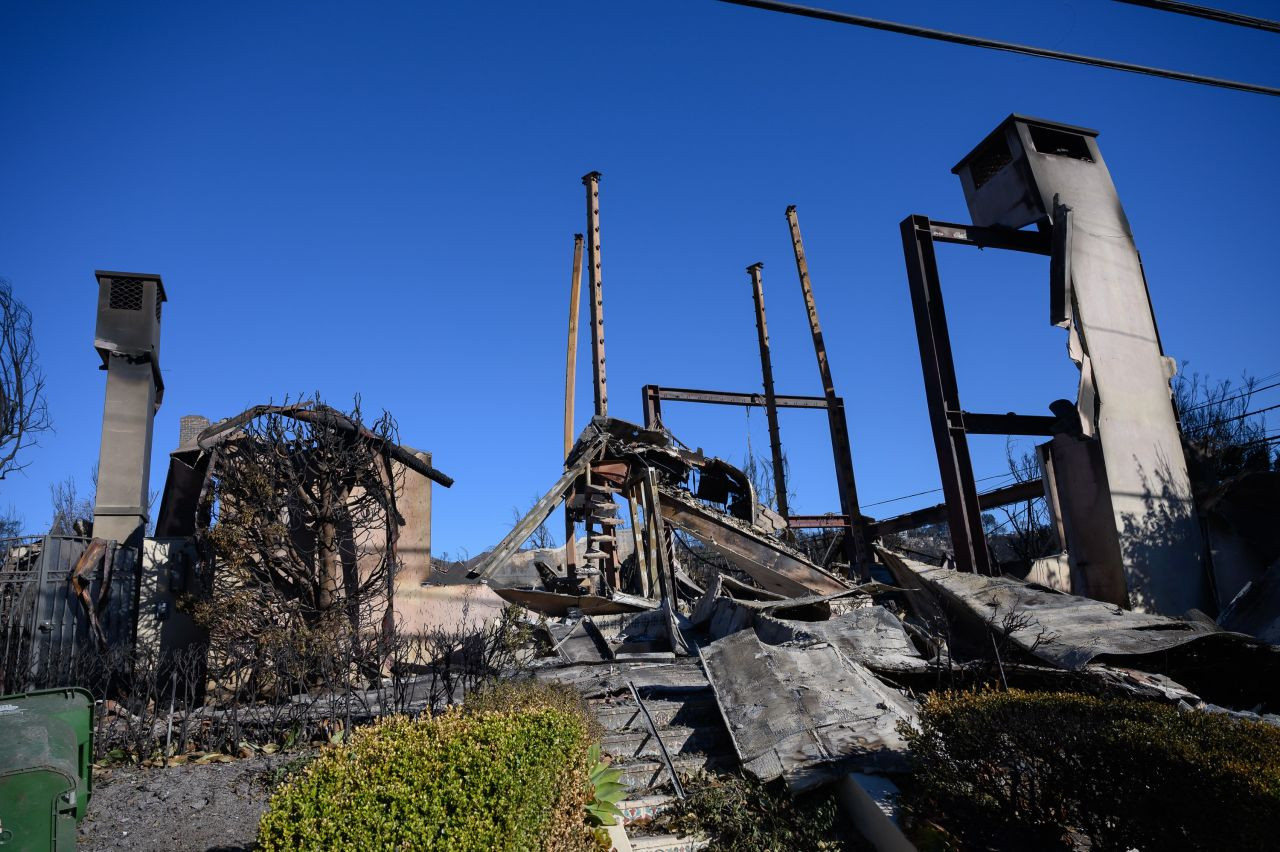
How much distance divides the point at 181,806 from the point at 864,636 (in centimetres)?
731

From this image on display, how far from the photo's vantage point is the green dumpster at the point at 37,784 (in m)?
4.57

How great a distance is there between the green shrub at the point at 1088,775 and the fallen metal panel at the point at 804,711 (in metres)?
0.66

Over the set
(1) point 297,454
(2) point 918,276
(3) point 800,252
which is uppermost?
(3) point 800,252

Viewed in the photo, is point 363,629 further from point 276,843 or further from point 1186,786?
point 1186,786

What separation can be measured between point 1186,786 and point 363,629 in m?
10.5

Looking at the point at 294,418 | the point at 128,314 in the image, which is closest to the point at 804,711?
the point at 294,418

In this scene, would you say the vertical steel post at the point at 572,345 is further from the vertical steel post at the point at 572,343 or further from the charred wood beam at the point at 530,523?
the charred wood beam at the point at 530,523

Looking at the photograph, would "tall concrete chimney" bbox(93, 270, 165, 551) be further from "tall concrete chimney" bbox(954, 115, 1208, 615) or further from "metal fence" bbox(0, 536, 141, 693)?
"tall concrete chimney" bbox(954, 115, 1208, 615)

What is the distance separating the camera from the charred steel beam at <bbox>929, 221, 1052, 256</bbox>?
15180 mm

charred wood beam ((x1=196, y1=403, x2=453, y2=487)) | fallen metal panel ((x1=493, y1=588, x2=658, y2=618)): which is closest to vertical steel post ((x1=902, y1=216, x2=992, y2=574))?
fallen metal panel ((x1=493, y1=588, x2=658, y2=618))

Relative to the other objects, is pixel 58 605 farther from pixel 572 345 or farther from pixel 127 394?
pixel 572 345

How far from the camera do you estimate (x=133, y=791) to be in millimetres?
7000

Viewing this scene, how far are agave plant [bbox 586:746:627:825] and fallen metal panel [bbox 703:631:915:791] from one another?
1.19m

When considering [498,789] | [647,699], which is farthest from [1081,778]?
[647,699]
